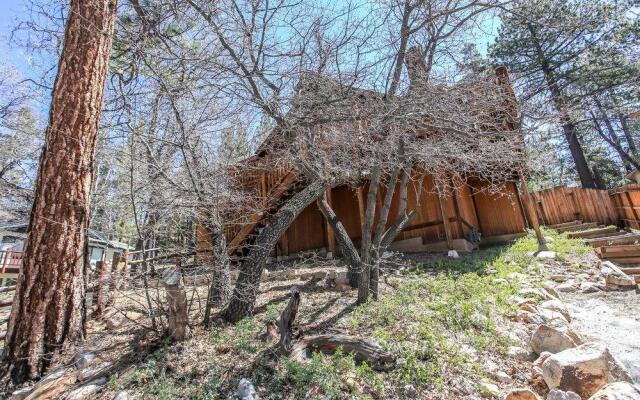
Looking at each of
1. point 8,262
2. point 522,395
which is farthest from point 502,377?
point 8,262

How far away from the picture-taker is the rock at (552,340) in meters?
3.44

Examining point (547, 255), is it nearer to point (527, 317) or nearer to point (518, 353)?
point (527, 317)

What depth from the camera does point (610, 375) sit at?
9.12 ft

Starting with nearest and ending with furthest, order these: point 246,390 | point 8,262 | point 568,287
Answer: point 246,390
point 568,287
point 8,262

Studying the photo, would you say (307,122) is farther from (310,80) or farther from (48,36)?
(48,36)

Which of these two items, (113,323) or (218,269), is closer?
(218,269)

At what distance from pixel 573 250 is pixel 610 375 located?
6288 mm

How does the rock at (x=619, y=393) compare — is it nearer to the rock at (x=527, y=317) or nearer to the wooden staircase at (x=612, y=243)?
the rock at (x=527, y=317)

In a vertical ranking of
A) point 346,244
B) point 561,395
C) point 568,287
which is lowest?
point 561,395

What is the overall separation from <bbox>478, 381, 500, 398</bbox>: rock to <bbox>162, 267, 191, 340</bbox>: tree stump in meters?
3.03

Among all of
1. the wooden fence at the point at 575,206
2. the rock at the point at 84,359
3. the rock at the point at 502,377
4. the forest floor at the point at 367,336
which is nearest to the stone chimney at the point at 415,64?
the forest floor at the point at 367,336

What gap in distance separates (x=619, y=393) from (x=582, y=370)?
48 cm

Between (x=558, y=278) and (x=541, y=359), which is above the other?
(x=558, y=278)

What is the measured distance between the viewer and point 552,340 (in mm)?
3477
